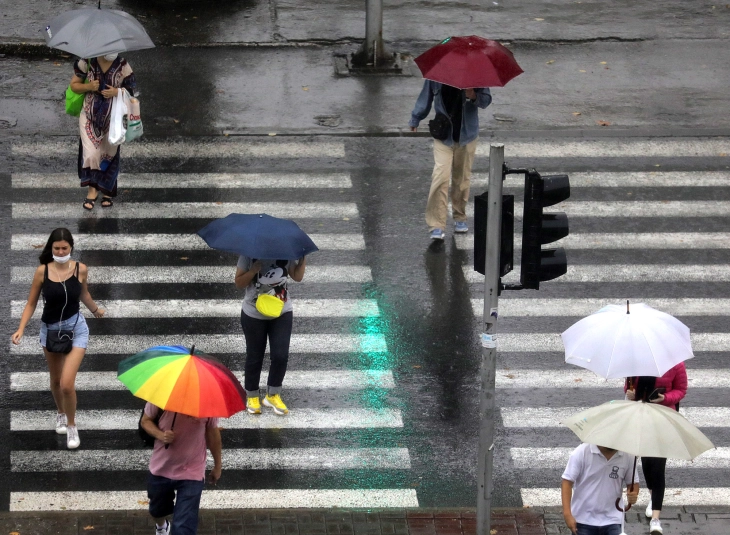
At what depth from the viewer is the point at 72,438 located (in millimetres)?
9953

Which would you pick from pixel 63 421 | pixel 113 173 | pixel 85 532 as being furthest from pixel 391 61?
pixel 85 532

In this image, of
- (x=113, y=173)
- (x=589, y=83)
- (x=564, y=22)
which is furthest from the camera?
(x=564, y=22)

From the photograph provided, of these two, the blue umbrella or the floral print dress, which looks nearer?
the blue umbrella

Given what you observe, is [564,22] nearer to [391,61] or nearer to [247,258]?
[391,61]

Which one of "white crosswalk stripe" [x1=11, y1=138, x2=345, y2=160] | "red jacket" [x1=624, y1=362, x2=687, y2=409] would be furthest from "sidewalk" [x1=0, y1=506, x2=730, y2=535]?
"white crosswalk stripe" [x1=11, y1=138, x2=345, y2=160]

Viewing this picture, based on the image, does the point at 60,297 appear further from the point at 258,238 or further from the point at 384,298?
the point at 384,298

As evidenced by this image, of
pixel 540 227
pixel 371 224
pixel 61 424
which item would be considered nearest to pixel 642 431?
pixel 540 227

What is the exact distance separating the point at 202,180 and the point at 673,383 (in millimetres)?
7924

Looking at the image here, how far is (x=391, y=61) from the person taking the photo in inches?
736

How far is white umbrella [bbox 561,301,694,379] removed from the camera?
7971 mm

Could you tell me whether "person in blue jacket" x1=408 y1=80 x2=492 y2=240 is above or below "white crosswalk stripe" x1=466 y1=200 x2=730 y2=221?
above

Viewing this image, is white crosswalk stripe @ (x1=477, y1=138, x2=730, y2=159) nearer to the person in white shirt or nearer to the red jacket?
the red jacket

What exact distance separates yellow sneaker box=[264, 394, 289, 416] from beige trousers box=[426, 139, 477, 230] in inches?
151

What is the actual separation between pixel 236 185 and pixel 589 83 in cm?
628
